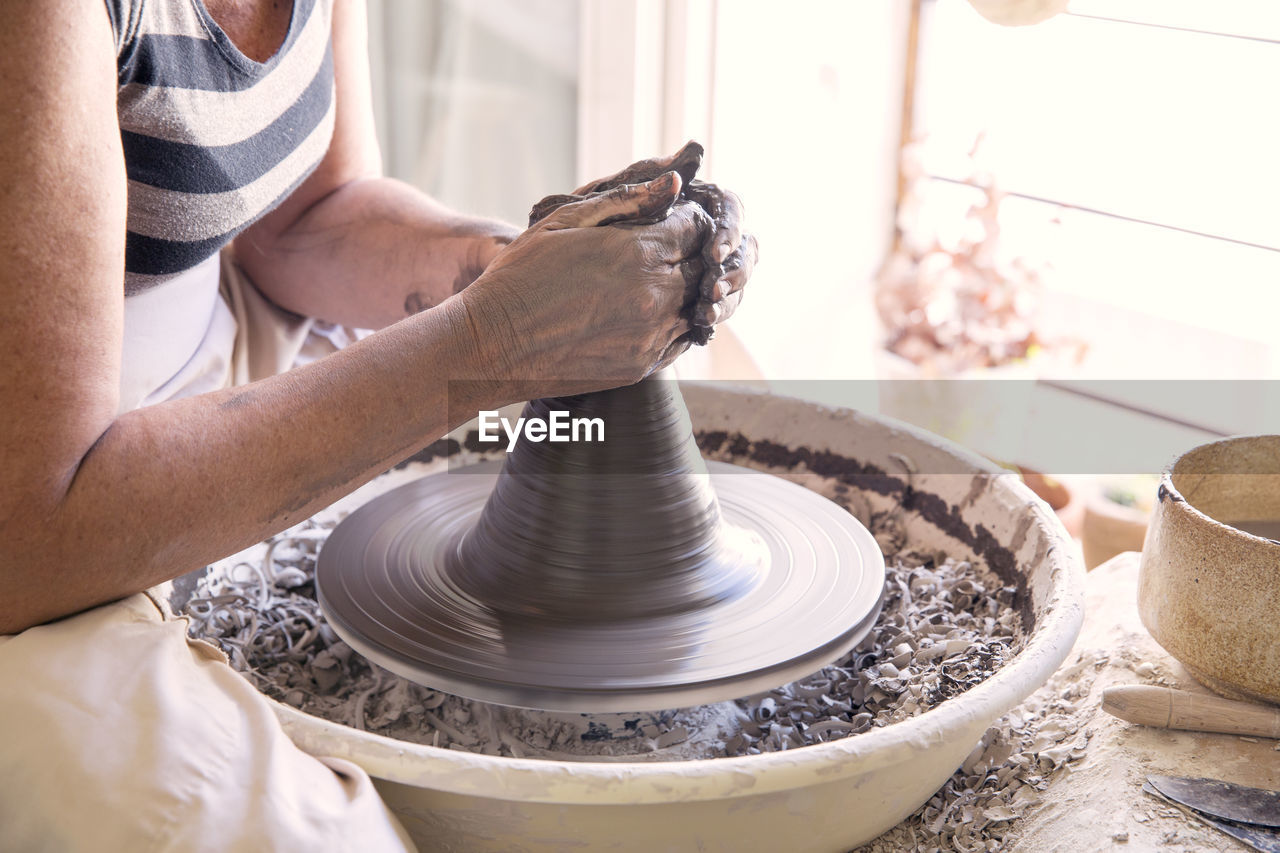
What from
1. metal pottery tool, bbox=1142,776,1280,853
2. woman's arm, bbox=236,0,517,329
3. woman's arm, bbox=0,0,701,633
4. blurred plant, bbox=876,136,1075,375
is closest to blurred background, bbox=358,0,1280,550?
blurred plant, bbox=876,136,1075,375

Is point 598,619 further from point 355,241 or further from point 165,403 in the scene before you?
point 355,241

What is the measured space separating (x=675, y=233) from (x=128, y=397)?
675mm

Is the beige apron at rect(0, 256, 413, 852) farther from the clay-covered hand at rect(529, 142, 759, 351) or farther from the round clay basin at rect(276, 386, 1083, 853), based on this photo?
the clay-covered hand at rect(529, 142, 759, 351)

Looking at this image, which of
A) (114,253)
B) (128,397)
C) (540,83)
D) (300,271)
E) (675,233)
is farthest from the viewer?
(540,83)

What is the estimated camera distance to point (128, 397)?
4.29ft

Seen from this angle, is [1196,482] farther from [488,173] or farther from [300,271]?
[488,173]

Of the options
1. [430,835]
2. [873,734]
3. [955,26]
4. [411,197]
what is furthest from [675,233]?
[955,26]

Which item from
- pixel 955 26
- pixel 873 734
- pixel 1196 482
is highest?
pixel 955 26

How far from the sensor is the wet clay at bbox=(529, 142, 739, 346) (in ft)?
3.83

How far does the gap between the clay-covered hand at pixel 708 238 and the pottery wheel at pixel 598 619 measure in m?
0.30

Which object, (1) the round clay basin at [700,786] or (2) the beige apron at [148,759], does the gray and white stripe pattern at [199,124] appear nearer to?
(2) the beige apron at [148,759]

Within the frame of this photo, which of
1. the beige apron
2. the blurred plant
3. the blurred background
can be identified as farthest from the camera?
the blurred plant

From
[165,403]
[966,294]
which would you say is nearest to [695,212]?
[165,403]

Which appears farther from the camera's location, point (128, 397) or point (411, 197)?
point (411, 197)
